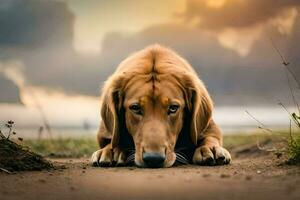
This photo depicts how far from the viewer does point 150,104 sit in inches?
326

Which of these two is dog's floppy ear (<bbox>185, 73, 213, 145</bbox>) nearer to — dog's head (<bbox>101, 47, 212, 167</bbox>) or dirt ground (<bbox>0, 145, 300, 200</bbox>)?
dog's head (<bbox>101, 47, 212, 167</bbox>)

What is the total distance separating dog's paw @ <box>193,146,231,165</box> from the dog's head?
0.97 ft

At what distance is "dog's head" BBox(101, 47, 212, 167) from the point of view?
7.94 meters

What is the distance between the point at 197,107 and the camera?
9.00 m

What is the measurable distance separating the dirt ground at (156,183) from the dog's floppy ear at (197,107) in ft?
3.44

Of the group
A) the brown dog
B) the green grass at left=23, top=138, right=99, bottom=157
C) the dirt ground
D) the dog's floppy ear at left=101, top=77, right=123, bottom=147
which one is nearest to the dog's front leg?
the brown dog

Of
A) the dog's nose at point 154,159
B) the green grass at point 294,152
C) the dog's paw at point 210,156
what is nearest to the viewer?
the dog's nose at point 154,159

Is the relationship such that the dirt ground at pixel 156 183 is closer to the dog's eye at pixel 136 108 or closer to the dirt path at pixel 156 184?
the dirt path at pixel 156 184

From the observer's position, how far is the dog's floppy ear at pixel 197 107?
351 inches

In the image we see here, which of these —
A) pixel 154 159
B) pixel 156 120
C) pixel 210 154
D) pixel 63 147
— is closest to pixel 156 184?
pixel 154 159

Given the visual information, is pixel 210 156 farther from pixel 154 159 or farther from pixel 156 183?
pixel 156 183

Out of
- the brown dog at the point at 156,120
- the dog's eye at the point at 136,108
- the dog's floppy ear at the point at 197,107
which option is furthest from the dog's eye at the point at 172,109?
the dog's floppy ear at the point at 197,107

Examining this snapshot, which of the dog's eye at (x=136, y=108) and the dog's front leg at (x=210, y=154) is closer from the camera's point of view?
the dog's eye at (x=136, y=108)

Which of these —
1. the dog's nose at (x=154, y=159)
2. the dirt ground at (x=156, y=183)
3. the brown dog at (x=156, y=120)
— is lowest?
the dirt ground at (x=156, y=183)
